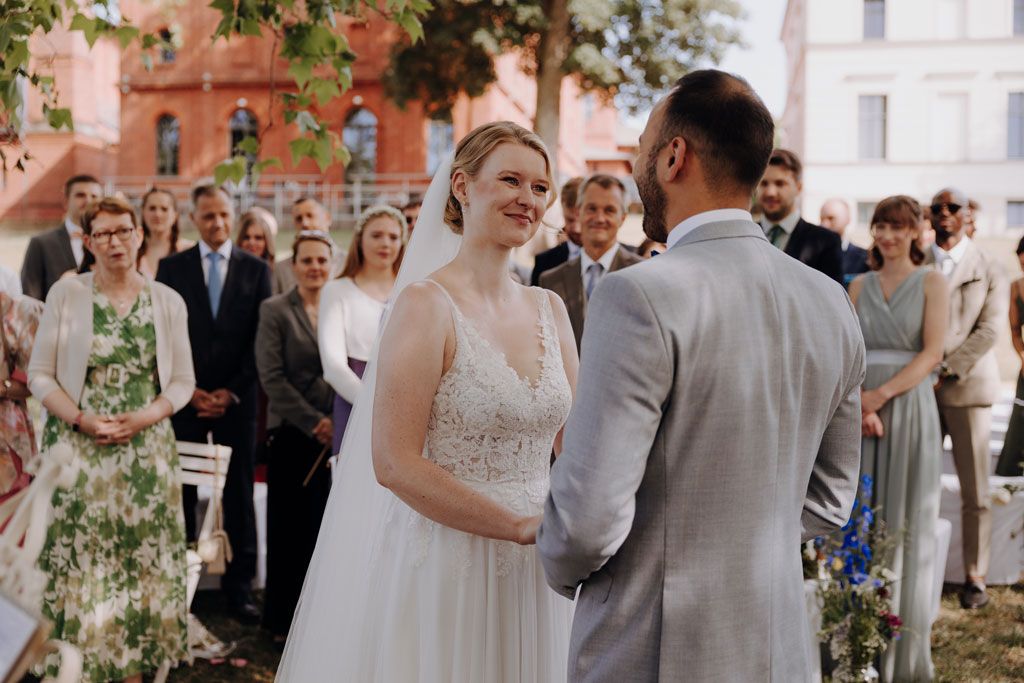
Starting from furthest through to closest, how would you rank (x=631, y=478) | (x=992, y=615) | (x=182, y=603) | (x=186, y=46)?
(x=186, y=46), (x=992, y=615), (x=182, y=603), (x=631, y=478)

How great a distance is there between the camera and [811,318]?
1.85 meters

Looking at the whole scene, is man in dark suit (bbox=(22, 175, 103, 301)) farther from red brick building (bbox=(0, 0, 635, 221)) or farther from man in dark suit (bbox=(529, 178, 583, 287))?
red brick building (bbox=(0, 0, 635, 221))

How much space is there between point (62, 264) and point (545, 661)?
5140 mm

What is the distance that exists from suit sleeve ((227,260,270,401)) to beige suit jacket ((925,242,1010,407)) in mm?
4594

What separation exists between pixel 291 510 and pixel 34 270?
274 cm

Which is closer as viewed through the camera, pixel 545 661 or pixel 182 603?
pixel 545 661

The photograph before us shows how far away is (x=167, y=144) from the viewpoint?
3484 cm

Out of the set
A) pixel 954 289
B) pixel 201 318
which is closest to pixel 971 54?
pixel 954 289

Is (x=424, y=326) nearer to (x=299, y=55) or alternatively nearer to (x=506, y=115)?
(x=299, y=55)

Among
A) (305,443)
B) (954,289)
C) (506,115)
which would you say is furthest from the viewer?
(506,115)

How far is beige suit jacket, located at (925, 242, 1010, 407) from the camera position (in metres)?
6.07

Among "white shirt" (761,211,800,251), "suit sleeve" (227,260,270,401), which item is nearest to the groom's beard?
"white shirt" (761,211,800,251)

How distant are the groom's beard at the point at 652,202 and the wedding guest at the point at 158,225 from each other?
507 centimetres

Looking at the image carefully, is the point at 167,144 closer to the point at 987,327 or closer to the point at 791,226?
the point at 987,327
